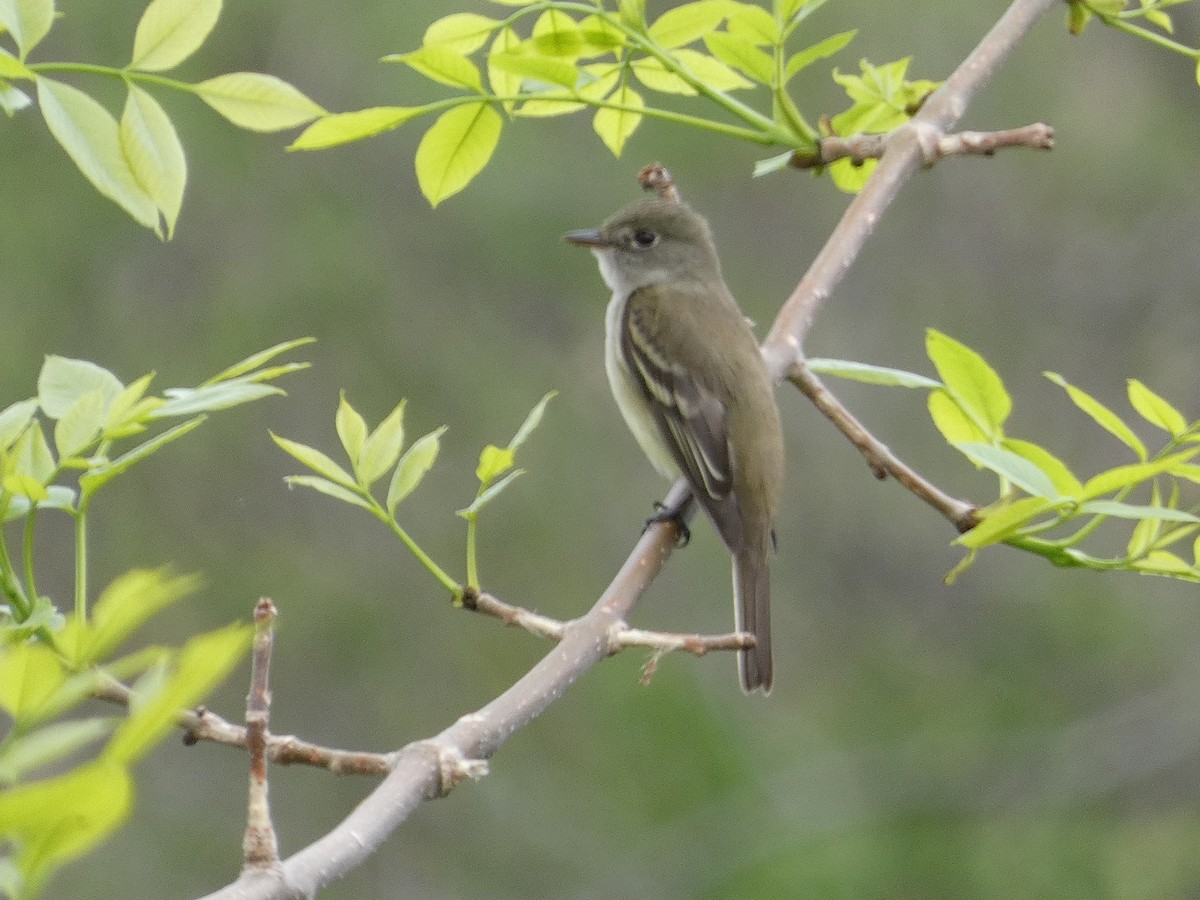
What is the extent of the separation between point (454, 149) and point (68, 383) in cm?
63

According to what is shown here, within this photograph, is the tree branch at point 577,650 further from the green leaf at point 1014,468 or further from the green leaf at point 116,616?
the green leaf at point 1014,468

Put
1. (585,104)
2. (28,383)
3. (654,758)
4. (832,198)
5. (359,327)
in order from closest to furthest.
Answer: (585,104), (28,383), (359,327), (654,758), (832,198)

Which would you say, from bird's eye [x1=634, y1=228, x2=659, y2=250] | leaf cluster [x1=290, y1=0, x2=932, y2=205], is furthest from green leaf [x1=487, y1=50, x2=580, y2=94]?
bird's eye [x1=634, y1=228, x2=659, y2=250]

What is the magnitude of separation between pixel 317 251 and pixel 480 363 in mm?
1215

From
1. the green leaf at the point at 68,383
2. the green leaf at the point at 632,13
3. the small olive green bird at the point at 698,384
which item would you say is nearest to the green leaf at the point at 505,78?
the green leaf at the point at 632,13

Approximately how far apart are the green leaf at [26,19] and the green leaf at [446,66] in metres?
0.42

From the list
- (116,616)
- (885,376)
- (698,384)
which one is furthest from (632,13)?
(698,384)

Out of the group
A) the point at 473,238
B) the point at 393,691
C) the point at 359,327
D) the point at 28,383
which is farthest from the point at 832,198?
the point at 28,383

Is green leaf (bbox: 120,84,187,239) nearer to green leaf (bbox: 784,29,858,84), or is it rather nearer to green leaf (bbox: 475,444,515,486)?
green leaf (bbox: 475,444,515,486)

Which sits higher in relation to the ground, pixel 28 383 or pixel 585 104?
pixel 585 104

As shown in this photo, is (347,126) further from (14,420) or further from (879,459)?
(879,459)

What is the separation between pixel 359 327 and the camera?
8844 mm

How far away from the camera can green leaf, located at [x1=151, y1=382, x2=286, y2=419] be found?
55.5 inches

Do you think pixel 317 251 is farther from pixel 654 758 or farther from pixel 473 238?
pixel 654 758
